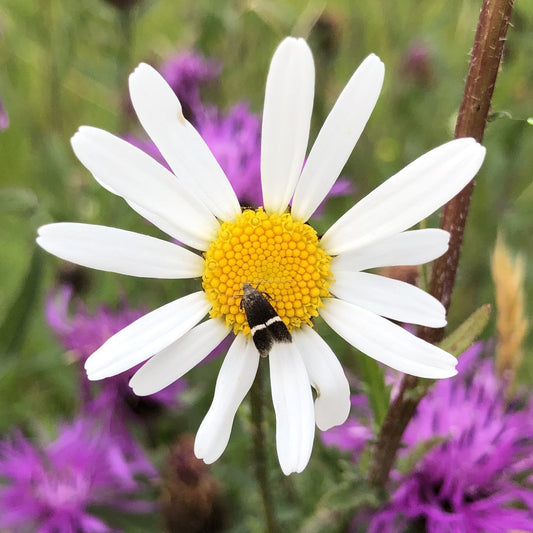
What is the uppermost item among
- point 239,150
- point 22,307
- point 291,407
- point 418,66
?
point 418,66

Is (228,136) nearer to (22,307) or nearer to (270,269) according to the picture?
(22,307)

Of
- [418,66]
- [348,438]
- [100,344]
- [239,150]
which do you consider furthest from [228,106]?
[348,438]

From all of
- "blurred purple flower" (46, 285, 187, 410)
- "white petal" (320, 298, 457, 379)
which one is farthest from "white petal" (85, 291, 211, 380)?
"blurred purple flower" (46, 285, 187, 410)

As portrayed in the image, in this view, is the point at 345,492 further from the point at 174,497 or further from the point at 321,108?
the point at 321,108

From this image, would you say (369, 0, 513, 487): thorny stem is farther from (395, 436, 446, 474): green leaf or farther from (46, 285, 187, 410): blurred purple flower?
(46, 285, 187, 410): blurred purple flower

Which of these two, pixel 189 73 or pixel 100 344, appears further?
pixel 189 73

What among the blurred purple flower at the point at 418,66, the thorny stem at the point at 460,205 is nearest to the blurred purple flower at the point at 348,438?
the thorny stem at the point at 460,205
